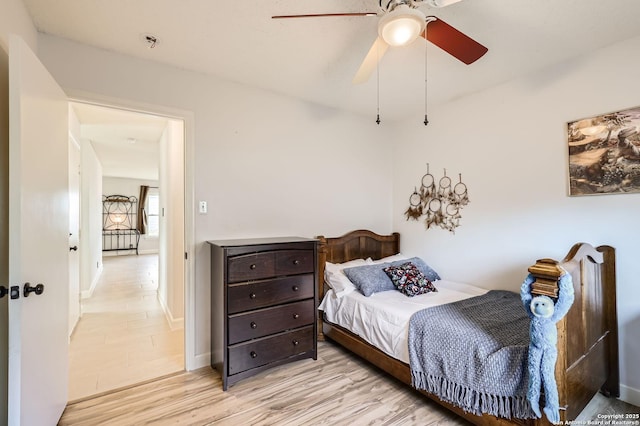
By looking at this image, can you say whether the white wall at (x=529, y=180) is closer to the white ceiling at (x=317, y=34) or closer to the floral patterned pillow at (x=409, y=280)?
the white ceiling at (x=317, y=34)

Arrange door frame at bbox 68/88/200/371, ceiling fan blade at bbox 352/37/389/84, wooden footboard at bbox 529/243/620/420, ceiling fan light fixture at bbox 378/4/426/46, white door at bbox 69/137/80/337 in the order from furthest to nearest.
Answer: white door at bbox 69/137/80/337 < door frame at bbox 68/88/200/371 < ceiling fan blade at bbox 352/37/389/84 < wooden footboard at bbox 529/243/620/420 < ceiling fan light fixture at bbox 378/4/426/46

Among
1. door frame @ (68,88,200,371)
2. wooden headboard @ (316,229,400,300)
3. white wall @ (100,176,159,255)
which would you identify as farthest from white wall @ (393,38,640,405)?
white wall @ (100,176,159,255)

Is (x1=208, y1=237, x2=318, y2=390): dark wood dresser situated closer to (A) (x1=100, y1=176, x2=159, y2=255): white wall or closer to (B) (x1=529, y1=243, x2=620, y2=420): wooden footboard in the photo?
(B) (x1=529, y1=243, x2=620, y2=420): wooden footboard

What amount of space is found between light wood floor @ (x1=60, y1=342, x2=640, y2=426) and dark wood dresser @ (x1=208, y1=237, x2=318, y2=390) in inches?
5.8

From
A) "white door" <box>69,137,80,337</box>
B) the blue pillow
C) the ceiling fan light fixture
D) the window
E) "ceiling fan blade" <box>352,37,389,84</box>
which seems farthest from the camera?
the window

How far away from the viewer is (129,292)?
16.0ft

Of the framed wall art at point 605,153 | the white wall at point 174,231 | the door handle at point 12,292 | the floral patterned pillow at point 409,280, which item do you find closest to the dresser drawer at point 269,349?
the floral patterned pillow at point 409,280

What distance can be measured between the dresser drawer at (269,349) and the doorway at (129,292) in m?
0.65

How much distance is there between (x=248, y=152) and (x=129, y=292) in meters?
3.73

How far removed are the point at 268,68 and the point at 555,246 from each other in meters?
2.78

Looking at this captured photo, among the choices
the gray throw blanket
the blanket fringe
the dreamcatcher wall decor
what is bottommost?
the blanket fringe

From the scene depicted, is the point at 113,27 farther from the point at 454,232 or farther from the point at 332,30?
the point at 454,232

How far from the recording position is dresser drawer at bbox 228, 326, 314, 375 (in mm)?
2234

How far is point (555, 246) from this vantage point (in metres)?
2.41
